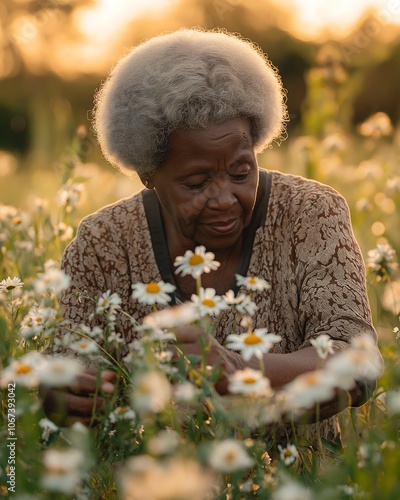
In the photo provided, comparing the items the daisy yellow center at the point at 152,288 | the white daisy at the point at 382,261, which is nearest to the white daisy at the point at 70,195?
the white daisy at the point at 382,261

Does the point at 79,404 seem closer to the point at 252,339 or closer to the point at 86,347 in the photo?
the point at 86,347

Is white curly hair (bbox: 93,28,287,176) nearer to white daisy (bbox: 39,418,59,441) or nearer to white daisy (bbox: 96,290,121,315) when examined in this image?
white daisy (bbox: 96,290,121,315)

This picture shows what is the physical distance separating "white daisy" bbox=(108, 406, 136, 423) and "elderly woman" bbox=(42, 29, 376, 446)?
1.73ft

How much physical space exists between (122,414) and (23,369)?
0.27 meters

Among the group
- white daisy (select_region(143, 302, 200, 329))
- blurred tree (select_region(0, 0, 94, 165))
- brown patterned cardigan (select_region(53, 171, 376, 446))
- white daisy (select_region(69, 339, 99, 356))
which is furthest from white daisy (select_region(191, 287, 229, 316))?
blurred tree (select_region(0, 0, 94, 165))

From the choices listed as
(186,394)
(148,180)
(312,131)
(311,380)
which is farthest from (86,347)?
(312,131)

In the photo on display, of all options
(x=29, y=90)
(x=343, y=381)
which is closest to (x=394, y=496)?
(x=343, y=381)

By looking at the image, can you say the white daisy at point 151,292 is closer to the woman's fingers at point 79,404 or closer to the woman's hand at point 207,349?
the woman's hand at point 207,349

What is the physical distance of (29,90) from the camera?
63.9ft

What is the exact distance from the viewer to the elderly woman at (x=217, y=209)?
265 cm

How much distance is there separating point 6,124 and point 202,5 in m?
10.3

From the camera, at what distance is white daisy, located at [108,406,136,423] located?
1.79 meters

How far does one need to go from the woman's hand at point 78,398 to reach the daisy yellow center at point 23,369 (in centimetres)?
31

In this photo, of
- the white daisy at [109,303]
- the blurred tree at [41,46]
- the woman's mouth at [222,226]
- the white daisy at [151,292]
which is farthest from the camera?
the blurred tree at [41,46]
